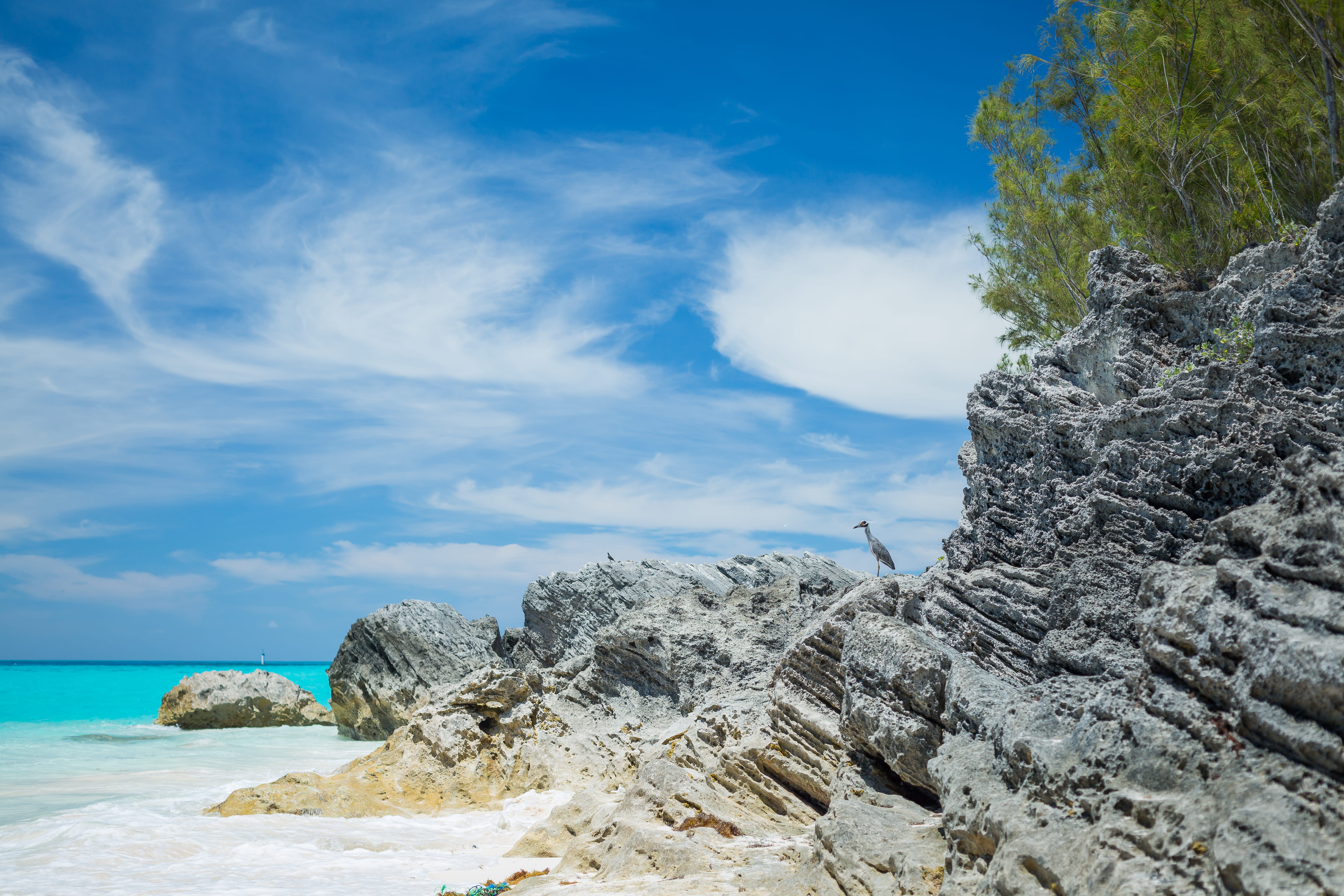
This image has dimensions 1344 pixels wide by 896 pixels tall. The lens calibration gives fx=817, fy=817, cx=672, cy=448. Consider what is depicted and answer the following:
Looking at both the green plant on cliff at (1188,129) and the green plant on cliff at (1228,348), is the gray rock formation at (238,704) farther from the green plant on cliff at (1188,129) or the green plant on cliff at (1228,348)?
the green plant on cliff at (1228,348)

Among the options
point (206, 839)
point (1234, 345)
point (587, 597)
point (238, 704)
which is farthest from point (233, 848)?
point (238, 704)

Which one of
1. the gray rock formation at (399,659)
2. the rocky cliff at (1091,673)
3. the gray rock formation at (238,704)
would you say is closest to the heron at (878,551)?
the rocky cliff at (1091,673)

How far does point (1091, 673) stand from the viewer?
18.8 ft

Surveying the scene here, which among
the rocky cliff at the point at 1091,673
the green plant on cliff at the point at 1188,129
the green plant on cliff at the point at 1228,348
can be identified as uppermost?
the green plant on cliff at the point at 1188,129

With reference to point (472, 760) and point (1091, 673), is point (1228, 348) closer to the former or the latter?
point (1091, 673)

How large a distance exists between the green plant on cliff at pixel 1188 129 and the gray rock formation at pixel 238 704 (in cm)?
3158

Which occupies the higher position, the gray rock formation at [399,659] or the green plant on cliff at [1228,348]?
the green plant on cliff at [1228,348]

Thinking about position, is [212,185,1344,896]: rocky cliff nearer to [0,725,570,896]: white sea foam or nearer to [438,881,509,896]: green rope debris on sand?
[438,881,509,896]: green rope debris on sand

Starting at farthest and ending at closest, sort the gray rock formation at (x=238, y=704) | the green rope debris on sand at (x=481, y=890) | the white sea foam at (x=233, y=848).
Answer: the gray rock formation at (x=238, y=704) → the white sea foam at (x=233, y=848) → the green rope debris on sand at (x=481, y=890)

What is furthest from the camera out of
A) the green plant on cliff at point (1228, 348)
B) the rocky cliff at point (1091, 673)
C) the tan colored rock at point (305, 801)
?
the tan colored rock at point (305, 801)

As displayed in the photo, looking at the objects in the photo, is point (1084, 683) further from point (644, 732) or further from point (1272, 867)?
point (644, 732)

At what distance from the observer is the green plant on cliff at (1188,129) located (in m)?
10.1

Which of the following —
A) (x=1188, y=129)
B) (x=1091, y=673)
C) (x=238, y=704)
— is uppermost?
(x=1188, y=129)

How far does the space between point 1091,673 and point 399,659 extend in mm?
23550
